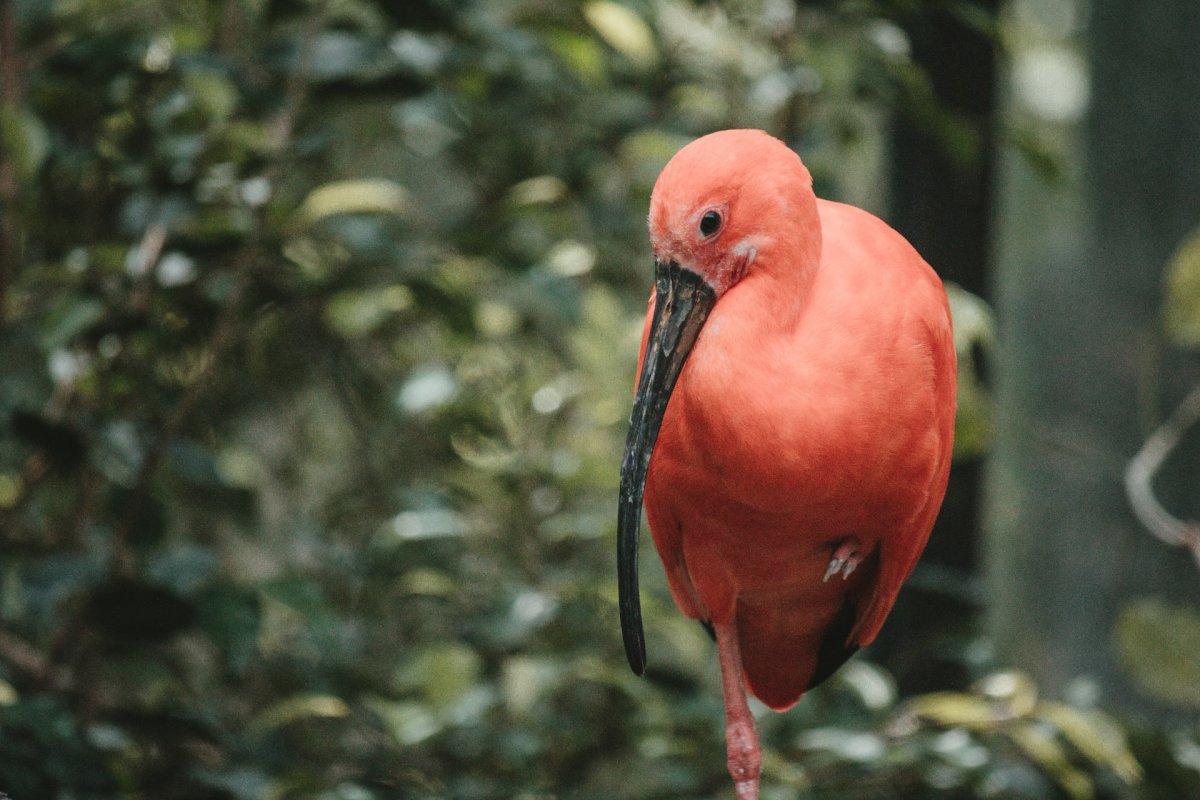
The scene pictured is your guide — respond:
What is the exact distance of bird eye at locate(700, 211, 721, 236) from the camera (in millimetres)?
1520

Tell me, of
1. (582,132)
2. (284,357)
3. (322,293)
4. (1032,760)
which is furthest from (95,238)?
(1032,760)

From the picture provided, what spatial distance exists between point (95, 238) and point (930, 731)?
2031 mm

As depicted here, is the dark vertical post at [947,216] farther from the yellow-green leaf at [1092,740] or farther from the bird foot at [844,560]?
the bird foot at [844,560]

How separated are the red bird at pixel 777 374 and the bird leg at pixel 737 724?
305 millimetres

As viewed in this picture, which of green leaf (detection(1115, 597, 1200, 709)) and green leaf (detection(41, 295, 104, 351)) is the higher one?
green leaf (detection(41, 295, 104, 351))

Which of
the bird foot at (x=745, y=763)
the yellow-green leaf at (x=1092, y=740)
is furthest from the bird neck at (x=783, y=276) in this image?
the yellow-green leaf at (x=1092, y=740)

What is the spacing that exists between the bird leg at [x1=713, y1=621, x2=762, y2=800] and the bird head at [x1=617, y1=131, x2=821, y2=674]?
48cm

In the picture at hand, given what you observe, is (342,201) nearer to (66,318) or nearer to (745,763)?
(66,318)

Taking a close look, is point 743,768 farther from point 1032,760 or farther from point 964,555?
point 964,555

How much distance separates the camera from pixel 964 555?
323cm

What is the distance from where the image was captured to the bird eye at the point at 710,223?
4.99 ft

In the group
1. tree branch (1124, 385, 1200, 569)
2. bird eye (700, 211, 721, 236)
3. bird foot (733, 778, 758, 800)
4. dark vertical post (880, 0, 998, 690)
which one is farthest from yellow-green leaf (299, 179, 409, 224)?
tree branch (1124, 385, 1200, 569)

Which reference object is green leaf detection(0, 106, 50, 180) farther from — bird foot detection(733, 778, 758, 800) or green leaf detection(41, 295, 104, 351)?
bird foot detection(733, 778, 758, 800)

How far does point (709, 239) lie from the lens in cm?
154
